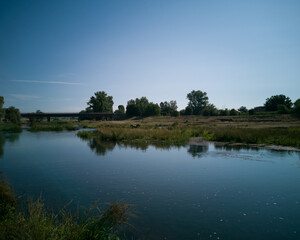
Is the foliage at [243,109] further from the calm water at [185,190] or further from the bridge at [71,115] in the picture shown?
the calm water at [185,190]

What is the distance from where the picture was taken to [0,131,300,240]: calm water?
7.33 meters

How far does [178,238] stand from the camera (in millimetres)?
6637

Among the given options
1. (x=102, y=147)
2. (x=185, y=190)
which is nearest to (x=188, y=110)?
(x=102, y=147)

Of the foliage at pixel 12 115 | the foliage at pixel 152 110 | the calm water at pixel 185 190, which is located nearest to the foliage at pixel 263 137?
the calm water at pixel 185 190

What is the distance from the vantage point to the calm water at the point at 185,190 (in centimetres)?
733

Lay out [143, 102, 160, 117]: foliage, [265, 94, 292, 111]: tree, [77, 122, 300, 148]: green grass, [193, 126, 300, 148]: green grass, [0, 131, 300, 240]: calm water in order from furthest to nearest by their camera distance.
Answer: [143, 102, 160, 117]: foliage < [265, 94, 292, 111]: tree < [77, 122, 300, 148]: green grass < [193, 126, 300, 148]: green grass < [0, 131, 300, 240]: calm water

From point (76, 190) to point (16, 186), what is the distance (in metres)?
3.39

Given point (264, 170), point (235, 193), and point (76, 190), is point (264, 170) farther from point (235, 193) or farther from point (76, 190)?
point (76, 190)

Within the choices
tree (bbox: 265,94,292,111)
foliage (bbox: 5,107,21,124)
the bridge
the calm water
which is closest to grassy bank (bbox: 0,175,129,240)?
the calm water

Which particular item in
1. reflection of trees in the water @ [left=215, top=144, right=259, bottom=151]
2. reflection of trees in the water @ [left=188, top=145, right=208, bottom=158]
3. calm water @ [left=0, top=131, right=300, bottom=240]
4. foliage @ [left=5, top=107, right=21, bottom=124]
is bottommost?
calm water @ [left=0, top=131, right=300, bottom=240]

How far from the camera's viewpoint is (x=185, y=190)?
10781 millimetres

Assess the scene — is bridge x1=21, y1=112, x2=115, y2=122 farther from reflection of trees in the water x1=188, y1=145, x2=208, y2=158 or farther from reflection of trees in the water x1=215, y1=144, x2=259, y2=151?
reflection of trees in the water x1=188, y1=145, x2=208, y2=158

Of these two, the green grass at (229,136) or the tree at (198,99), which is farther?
the tree at (198,99)

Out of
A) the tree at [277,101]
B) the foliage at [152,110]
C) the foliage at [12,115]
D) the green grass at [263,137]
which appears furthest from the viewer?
the foliage at [152,110]
